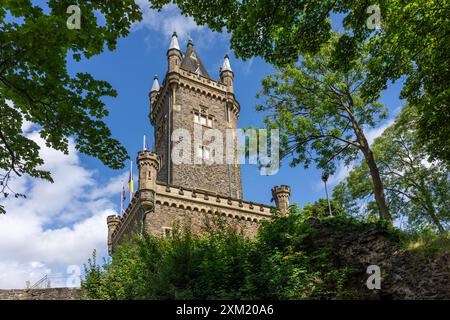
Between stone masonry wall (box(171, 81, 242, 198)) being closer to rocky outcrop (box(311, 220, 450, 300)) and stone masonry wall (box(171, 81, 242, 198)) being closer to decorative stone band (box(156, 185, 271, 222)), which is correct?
decorative stone band (box(156, 185, 271, 222))

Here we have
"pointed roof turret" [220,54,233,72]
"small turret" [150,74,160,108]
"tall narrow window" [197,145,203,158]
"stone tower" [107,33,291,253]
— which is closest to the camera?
"stone tower" [107,33,291,253]

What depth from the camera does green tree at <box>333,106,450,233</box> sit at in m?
24.6

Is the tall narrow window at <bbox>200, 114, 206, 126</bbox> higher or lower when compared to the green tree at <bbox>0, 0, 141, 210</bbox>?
higher

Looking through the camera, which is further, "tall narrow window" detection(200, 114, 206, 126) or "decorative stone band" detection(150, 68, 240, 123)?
"decorative stone band" detection(150, 68, 240, 123)

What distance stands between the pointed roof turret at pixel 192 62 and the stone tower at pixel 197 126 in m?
0.21

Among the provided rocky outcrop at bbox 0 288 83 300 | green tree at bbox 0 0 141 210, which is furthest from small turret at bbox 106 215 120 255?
green tree at bbox 0 0 141 210

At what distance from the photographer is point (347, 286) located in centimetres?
889

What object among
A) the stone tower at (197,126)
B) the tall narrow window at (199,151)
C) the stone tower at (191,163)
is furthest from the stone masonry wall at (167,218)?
the tall narrow window at (199,151)

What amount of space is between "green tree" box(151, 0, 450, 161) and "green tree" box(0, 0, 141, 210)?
3099 mm

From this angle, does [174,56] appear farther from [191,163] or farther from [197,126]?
[191,163]

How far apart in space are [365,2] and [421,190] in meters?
17.7

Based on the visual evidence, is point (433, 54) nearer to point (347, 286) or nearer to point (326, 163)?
point (347, 286)
